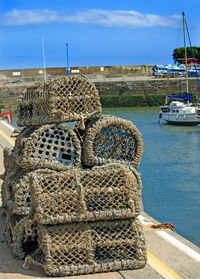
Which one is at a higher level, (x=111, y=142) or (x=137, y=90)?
(x=111, y=142)

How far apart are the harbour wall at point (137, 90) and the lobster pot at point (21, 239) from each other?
3623cm

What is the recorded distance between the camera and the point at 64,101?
5.02 metres

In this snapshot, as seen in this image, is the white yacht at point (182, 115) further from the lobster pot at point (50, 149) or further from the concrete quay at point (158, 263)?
the lobster pot at point (50, 149)

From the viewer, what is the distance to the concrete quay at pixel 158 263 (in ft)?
13.6

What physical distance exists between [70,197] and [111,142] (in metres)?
1.30

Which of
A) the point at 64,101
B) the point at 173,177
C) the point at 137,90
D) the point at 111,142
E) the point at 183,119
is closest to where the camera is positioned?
the point at 64,101

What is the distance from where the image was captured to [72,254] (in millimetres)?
4188

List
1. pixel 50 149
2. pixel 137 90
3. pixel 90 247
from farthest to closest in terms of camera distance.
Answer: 1. pixel 137 90
2. pixel 50 149
3. pixel 90 247

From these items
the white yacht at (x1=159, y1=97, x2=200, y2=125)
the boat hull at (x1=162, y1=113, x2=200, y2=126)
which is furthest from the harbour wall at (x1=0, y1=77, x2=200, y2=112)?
the boat hull at (x1=162, y1=113, x2=200, y2=126)

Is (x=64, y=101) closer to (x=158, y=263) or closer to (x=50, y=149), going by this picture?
(x=50, y=149)

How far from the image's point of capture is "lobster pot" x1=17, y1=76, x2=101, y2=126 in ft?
16.2

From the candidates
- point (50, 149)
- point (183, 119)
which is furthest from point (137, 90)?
point (50, 149)

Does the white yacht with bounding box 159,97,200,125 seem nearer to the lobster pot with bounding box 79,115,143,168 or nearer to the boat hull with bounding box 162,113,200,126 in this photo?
the boat hull with bounding box 162,113,200,126

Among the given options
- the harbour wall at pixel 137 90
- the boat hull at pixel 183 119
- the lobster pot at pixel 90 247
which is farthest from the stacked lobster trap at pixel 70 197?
the harbour wall at pixel 137 90
